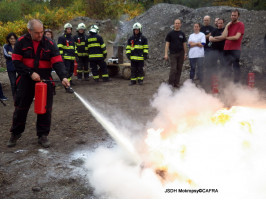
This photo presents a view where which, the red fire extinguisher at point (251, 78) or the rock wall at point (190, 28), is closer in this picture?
the red fire extinguisher at point (251, 78)

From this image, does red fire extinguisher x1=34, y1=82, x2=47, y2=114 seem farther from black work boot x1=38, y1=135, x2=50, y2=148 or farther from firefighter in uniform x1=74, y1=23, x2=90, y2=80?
firefighter in uniform x1=74, y1=23, x2=90, y2=80

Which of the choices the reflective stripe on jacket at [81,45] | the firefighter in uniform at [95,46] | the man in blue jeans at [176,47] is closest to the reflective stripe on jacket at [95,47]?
the firefighter in uniform at [95,46]

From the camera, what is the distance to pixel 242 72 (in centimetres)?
1030

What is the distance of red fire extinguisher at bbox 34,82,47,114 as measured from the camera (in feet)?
14.2

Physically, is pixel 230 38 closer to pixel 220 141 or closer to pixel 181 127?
pixel 181 127

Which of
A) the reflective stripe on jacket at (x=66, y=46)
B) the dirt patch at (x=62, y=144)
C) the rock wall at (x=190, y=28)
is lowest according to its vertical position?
the dirt patch at (x=62, y=144)

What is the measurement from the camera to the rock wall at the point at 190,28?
10.7 m

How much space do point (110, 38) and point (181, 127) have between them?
16.8 meters

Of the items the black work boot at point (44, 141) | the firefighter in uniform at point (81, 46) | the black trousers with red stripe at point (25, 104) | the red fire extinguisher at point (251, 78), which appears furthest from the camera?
the firefighter in uniform at point (81, 46)

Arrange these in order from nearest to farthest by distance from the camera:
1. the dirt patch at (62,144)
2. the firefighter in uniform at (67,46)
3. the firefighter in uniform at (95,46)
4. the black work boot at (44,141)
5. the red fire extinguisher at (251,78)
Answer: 1. the dirt patch at (62,144)
2. the black work boot at (44,141)
3. the red fire extinguisher at (251,78)
4. the firefighter in uniform at (67,46)
5. the firefighter in uniform at (95,46)

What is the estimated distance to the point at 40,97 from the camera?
4371mm

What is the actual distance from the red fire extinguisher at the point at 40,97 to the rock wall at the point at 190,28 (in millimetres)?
8410

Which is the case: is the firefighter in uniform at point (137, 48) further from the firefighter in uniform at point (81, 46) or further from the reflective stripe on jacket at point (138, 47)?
the firefighter in uniform at point (81, 46)

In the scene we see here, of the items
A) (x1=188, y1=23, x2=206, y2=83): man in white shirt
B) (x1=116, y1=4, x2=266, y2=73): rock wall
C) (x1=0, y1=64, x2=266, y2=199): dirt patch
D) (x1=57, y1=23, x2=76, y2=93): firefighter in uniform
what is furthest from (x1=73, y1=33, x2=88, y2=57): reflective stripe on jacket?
(x1=188, y1=23, x2=206, y2=83): man in white shirt
